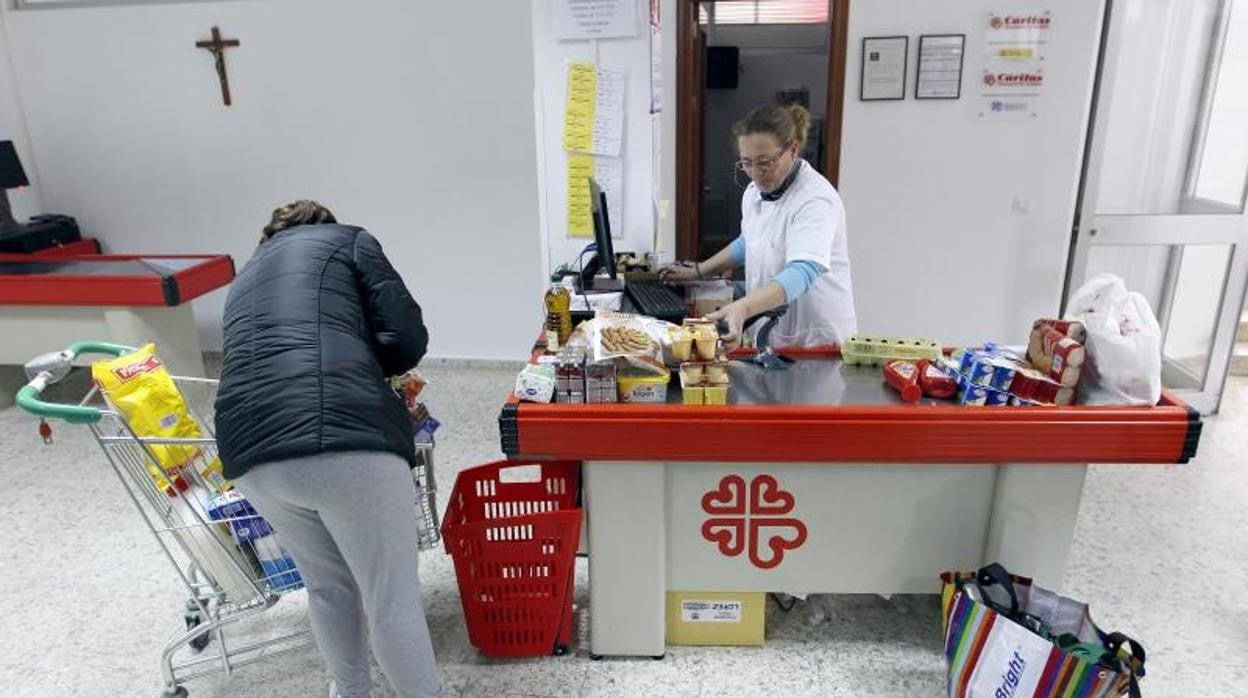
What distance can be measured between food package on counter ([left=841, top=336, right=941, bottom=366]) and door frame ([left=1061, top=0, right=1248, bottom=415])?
199 cm

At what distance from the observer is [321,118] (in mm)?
4277

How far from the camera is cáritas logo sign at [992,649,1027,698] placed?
1.72m

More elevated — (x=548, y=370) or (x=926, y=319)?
(x=548, y=370)

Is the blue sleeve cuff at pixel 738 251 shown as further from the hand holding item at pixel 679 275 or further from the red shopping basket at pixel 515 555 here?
the red shopping basket at pixel 515 555

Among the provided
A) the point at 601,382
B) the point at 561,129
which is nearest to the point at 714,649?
the point at 601,382

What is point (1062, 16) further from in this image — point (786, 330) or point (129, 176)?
point (129, 176)

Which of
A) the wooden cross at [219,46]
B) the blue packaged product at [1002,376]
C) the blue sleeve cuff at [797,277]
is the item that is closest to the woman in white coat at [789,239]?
the blue sleeve cuff at [797,277]

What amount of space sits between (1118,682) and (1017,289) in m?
2.54

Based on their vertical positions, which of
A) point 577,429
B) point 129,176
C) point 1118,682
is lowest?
point 1118,682

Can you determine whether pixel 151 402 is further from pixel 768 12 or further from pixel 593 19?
pixel 768 12

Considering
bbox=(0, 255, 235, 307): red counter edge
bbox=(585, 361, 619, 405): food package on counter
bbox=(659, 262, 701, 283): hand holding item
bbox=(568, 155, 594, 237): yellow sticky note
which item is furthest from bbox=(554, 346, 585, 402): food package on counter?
bbox=(0, 255, 235, 307): red counter edge

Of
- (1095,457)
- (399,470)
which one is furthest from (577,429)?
(1095,457)

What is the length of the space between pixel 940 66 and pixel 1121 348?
2123 mm

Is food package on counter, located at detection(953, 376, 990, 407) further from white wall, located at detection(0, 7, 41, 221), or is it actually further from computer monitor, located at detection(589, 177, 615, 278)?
white wall, located at detection(0, 7, 41, 221)
